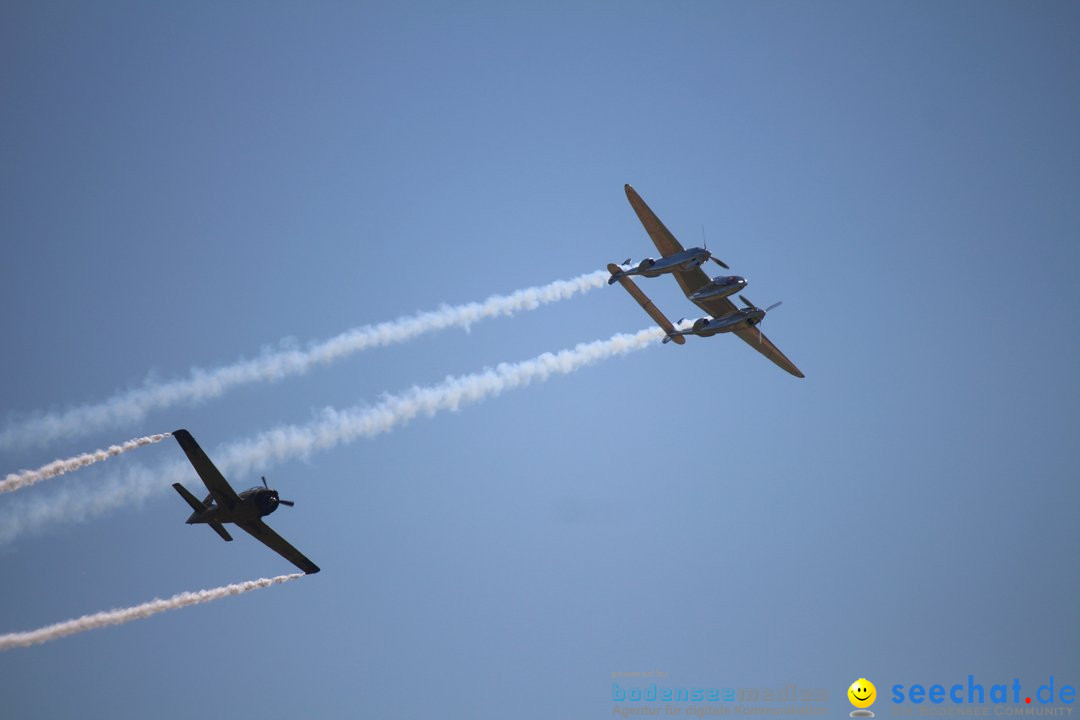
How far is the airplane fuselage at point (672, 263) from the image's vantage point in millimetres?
80438

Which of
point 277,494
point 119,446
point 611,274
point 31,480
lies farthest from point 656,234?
point 31,480

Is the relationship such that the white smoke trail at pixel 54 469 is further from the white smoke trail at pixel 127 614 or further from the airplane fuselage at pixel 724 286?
the airplane fuselage at pixel 724 286

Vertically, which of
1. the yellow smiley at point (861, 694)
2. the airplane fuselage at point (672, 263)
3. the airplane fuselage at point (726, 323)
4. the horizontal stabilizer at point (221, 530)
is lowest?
the yellow smiley at point (861, 694)

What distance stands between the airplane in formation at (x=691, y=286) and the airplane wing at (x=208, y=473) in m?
33.4

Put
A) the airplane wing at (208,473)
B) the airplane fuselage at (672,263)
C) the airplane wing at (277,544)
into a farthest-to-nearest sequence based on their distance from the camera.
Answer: the airplane fuselage at (672,263), the airplane wing at (277,544), the airplane wing at (208,473)

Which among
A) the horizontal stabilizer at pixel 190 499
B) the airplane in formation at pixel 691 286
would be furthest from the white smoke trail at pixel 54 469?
the airplane in formation at pixel 691 286

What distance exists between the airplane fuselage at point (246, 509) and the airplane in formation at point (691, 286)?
31.8 metres

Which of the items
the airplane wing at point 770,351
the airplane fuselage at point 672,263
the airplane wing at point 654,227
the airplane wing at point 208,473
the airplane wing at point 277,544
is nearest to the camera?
the airplane wing at point 208,473

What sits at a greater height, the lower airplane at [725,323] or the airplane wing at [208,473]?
the lower airplane at [725,323]

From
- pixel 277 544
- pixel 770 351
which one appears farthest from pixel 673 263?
pixel 277 544

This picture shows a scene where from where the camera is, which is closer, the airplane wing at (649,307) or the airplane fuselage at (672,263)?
the airplane fuselage at (672,263)

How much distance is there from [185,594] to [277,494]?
12067 mm

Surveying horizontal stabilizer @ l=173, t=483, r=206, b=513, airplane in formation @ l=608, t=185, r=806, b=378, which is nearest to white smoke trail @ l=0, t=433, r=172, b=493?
horizontal stabilizer @ l=173, t=483, r=206, b=513

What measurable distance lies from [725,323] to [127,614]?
47.9 meters
